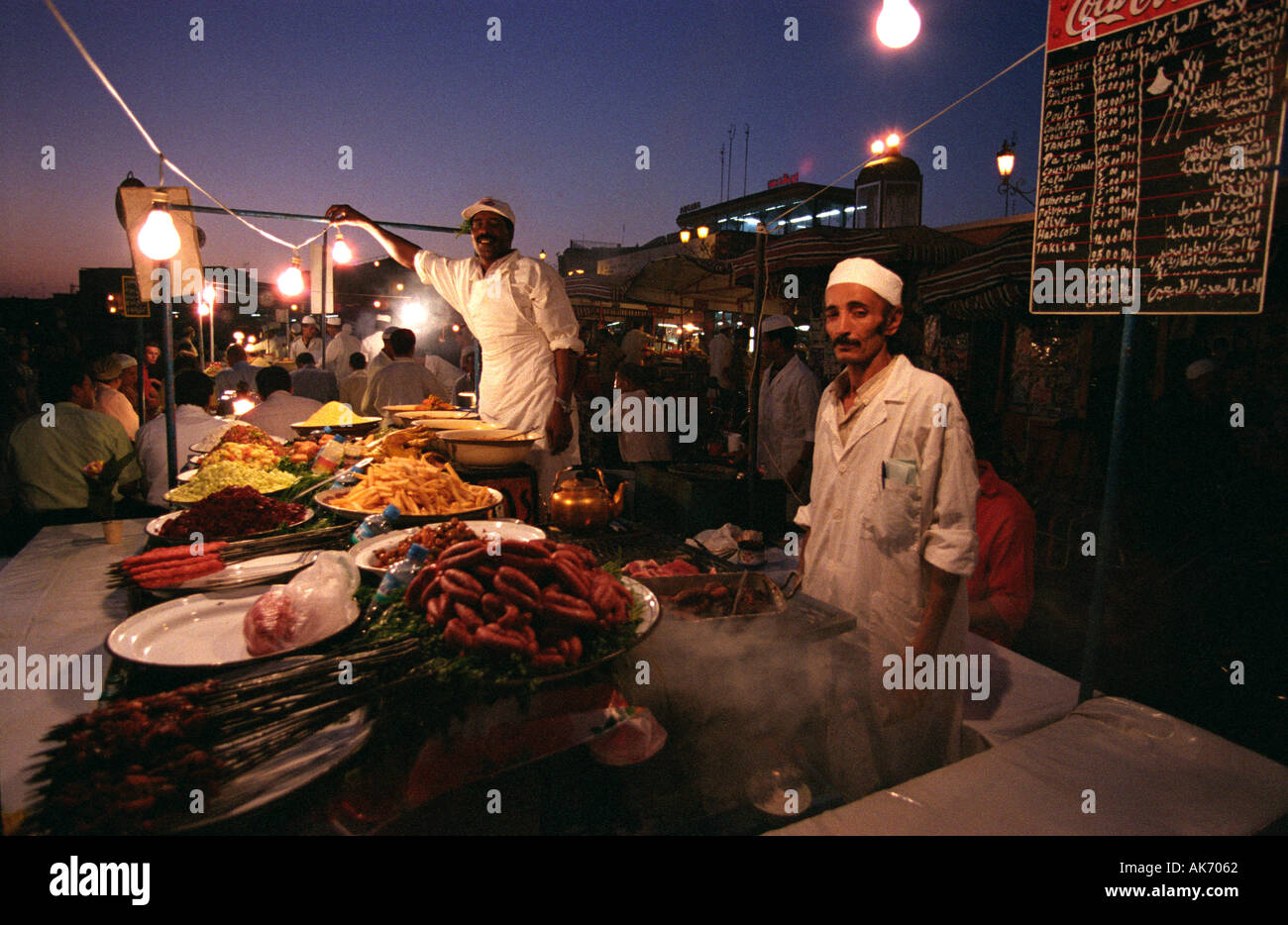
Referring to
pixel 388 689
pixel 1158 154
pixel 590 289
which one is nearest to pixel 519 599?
pixel 388 689

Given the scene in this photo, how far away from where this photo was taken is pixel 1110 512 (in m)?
2.71

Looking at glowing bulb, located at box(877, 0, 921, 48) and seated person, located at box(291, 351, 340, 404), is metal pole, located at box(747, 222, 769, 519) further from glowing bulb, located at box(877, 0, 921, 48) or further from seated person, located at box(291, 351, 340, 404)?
seated person, located at box(291, 351, 340, 404)

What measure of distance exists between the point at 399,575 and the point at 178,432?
523cm

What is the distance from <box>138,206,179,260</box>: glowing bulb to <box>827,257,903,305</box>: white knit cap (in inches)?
180

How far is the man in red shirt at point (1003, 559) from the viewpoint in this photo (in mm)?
3799

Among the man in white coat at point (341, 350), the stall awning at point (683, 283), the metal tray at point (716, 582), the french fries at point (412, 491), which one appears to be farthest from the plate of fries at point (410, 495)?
the man in white coat at point (341, 350)

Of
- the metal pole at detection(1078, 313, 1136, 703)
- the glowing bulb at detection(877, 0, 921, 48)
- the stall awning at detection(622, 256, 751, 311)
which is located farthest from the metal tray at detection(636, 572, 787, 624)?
the stall awning at detection(622, 256, 751, 311)

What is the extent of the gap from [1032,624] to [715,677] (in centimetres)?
545

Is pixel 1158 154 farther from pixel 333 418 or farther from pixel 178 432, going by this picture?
pixel 178 432

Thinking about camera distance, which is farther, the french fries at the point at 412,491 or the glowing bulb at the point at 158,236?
the glowing bulb at the point at 158,236

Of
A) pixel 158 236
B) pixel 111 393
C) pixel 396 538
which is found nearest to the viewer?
pixel 396 538

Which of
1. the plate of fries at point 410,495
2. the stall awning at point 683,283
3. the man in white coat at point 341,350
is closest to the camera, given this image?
the plate of fries at point 410,495

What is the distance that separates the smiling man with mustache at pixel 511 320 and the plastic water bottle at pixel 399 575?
2.90 meters

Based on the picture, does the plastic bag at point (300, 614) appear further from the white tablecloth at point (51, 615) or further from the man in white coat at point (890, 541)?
the man in white coat at point (890, 541)
